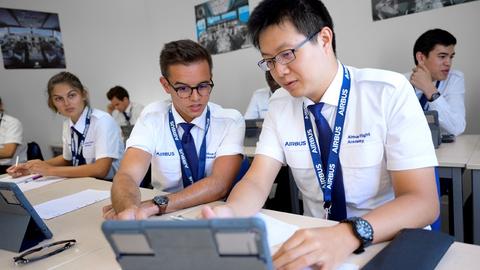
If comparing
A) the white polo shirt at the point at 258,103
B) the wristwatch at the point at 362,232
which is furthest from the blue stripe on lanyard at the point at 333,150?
the white polo shirt at the point at 258,103

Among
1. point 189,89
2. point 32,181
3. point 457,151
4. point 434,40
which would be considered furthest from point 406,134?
point 32,181

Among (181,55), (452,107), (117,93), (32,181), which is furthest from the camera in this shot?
(117,93)

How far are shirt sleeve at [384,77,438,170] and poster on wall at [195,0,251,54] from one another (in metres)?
3.38

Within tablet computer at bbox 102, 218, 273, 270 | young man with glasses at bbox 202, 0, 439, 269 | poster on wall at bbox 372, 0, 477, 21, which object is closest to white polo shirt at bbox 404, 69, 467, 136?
poster on wall at bbox 372, 0, 477, 21

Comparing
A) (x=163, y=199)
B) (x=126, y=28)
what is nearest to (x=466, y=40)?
(x=163, y=199)

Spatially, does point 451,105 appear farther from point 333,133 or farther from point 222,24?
point 222,24

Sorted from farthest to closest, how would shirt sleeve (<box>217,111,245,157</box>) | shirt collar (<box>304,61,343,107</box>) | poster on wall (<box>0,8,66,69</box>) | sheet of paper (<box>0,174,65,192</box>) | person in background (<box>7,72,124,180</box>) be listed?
poster on wall (<box>0,8,66,69</box>), person in background (<box>7,72,124,180</box>), sheet of paper (<box>0,174,65,192</box>), shirt sleeve (<box>217,111,245,157</box>), shirt collar (<box>304,61,343,107</box>)

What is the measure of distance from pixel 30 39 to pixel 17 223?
4.21 metres

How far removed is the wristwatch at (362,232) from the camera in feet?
2.69

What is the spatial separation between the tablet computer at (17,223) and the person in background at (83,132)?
112cm

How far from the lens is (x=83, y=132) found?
2.44 metres

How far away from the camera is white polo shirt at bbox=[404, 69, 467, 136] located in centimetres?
245

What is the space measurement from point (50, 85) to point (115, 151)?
2.23 feet

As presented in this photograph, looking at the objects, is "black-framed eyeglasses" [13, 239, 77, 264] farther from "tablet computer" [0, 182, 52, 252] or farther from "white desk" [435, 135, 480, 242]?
"white desk" [435, 135, 480, 242]
